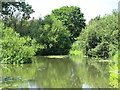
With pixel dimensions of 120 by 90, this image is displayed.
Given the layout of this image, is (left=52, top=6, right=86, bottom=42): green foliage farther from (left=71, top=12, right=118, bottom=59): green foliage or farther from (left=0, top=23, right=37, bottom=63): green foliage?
(left=0, top=23, right=37, bottom=63): green foliage

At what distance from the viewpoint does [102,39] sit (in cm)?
2162

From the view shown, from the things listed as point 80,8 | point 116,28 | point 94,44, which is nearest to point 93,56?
point 94,44

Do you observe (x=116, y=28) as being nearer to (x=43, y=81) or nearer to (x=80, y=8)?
(x=43, y=81)

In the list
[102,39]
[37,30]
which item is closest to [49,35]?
[37,30]

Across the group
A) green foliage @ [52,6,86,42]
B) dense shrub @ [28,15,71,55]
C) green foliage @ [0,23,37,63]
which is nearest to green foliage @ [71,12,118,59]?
dense shrub @ [28,15,71,55]

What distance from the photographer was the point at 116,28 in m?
20.9

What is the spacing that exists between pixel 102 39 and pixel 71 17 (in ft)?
60.3

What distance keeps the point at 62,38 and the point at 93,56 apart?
708 cm

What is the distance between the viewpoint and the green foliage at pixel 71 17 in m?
Result: 39.0

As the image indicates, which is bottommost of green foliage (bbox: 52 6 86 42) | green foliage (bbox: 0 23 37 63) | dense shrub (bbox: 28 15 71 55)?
green foliage (bbox: 0 23 37 63)

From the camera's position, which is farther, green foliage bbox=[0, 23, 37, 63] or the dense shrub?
the dense shrub

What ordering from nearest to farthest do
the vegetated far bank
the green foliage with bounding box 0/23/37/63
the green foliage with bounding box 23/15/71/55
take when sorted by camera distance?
the green foliage with bounding box 0/23/37/63, the vegetated far bank, the green foliage with bounding box 23/15/71/55

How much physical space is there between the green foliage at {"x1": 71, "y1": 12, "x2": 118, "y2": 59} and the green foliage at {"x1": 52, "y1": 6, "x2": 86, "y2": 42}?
50.1 feet

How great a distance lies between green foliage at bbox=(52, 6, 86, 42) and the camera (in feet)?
128
